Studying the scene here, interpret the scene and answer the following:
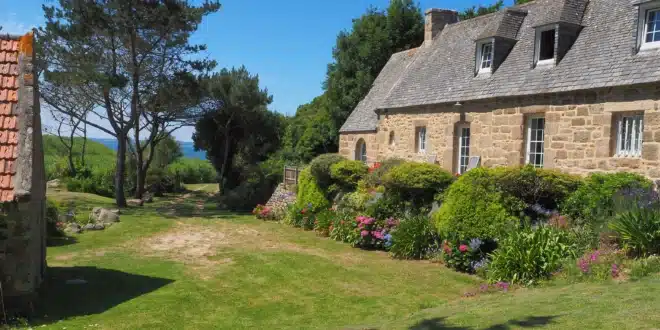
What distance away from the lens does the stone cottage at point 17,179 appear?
791 centimetres

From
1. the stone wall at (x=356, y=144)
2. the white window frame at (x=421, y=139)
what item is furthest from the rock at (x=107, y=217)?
the white window frame at (x=421, y=139)

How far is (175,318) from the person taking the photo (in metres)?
8.81

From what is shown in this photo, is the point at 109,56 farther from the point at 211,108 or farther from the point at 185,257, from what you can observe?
the point at 185,257

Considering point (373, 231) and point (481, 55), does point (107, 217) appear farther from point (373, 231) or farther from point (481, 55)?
point (481, 55)

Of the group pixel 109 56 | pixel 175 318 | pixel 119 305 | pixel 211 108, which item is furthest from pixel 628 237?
pixel 211 108

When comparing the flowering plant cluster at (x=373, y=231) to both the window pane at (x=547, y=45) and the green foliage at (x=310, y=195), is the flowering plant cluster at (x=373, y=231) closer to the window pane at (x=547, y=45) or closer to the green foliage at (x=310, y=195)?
the green foliage at (x=310, y=195)

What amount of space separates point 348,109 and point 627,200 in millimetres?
22243

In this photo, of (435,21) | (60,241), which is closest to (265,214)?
(60,241)

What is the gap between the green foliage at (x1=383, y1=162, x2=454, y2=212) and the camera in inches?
574

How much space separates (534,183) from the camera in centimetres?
1262

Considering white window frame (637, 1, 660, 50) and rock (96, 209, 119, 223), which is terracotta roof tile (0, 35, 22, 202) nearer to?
rock (96, 209, 119, 223)

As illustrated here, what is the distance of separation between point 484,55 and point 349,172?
623 cm

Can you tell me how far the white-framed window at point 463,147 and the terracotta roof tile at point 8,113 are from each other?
1363 centimetres

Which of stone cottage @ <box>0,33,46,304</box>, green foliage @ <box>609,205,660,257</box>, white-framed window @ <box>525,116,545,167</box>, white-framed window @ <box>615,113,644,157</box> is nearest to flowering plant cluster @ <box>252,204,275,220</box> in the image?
white-framed window @ <box>525,116,545,167</box>
